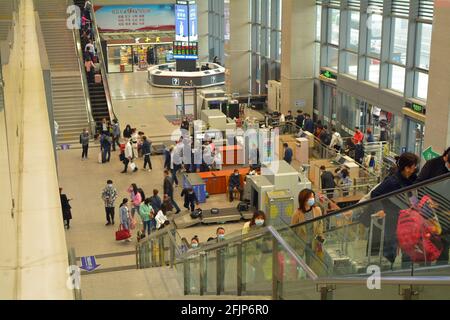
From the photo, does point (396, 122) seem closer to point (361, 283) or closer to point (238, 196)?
point (238, 196)

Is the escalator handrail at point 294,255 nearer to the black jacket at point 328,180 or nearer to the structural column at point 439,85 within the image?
the structural column at point 439,85

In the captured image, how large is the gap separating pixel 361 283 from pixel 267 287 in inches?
53.0

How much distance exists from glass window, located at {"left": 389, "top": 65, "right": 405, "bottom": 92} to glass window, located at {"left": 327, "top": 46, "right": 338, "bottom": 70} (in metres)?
5.09

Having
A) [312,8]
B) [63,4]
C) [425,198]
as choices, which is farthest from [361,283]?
[63,4]

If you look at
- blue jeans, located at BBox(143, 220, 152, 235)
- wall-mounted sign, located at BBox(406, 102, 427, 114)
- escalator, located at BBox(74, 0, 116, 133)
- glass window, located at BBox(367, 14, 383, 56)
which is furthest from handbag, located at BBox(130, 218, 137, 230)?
glass window, located at BBox(367, 14, 383, 56)

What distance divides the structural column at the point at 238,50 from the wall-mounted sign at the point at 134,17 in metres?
10.9

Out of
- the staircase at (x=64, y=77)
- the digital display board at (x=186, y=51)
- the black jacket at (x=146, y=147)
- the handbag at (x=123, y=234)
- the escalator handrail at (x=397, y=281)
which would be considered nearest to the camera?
the escalator handrail at (x=397, y=281)

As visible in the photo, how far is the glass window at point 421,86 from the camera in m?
19.8

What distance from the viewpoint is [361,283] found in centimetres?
462

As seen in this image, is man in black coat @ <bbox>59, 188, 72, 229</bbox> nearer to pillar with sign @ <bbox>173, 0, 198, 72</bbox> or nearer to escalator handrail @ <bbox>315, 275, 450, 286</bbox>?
escalator handrail @ <bbox>315, 275, 450, 286</bbox>

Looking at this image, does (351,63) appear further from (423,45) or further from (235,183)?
(235,183)

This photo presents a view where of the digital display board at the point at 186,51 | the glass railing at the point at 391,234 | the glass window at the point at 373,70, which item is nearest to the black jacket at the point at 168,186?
the glass window at the point at 373,70

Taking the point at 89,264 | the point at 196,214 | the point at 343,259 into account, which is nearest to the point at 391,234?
the point at 343,259
